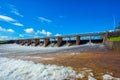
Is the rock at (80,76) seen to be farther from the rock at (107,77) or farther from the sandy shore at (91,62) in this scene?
the rock at (107,77)

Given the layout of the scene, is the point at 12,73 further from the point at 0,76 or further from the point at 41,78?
the point at 41,78

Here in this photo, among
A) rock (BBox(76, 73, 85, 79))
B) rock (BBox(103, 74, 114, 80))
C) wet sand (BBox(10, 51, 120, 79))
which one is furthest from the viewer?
wet sand (BBox(10, 51, 120, 79))

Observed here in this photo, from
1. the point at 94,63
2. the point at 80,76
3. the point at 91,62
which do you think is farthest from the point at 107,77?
the point at 91,62

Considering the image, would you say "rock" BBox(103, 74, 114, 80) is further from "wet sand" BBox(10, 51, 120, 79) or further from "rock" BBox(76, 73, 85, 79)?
"rock" BBox(76, 73, 85, 79)

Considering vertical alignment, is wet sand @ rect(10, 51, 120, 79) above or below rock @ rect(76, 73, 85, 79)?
above

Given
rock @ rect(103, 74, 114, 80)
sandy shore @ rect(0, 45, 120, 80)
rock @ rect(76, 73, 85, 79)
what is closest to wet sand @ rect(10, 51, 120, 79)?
sandy shore @ rect(0, 45, 120, 80)

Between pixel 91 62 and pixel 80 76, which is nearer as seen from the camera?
pixel 80 76

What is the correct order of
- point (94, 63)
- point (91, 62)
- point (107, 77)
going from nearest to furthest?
point (107, 77) < point (94, 63) < point (91, 62)

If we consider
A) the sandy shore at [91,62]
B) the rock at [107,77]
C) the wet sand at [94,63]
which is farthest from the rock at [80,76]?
the rock at [107,77]

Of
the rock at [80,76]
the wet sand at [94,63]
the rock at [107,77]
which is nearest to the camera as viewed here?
the rock at [107,77]

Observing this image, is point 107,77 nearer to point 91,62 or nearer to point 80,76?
point 80,76

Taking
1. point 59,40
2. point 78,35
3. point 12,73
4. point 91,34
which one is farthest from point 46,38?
point 12,73

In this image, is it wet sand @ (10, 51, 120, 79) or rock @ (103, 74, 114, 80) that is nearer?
rock @ (103, 74, 114, 80)

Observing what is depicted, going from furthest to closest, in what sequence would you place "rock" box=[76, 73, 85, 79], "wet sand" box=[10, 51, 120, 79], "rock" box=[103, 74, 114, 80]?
"wet sand" box=[10, 51, 120, 79] → "rock" box=[76, 73, 85, 79] → "rock" box=[103, 74, 114, 80]
